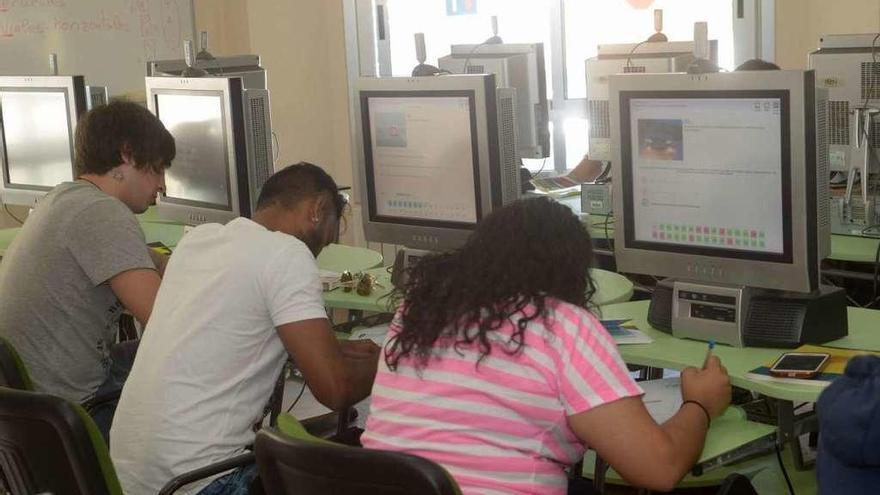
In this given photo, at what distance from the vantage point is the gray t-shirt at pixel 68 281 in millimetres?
2832

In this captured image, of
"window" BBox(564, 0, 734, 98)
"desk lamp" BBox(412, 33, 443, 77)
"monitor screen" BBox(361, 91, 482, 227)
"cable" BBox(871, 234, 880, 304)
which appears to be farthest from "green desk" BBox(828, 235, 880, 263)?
"window" BBox(564, 0, 734, 98)

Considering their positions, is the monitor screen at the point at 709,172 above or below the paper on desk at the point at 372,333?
above

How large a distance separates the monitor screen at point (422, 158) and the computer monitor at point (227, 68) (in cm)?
134

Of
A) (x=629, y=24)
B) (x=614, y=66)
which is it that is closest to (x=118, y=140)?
(x=614, y=66)

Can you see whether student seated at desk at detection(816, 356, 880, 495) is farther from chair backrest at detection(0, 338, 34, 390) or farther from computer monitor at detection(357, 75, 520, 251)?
chair backrest at detection(0, 338, 34, 390)

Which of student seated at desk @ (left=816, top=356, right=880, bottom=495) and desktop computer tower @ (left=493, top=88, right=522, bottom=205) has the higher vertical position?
desktop computer tower @ (left=493, top=88, right=522, bottom=205)

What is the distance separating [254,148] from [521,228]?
1943 mm

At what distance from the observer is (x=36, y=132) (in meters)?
4.67

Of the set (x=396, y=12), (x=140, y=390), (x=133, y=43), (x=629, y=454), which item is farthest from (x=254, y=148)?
(x=396, y=12)

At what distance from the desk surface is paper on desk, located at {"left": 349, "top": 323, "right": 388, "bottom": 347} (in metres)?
0.64

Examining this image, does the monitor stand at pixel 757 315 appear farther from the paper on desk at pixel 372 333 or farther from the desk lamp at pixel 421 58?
the desk lamp at pixel 421 58

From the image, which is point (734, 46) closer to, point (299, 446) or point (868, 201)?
point (868, 201)

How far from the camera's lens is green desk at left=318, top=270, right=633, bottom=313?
10.6ft

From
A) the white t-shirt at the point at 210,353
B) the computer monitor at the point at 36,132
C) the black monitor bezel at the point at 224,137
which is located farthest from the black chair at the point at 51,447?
the computer monitor at the point at 36,132
